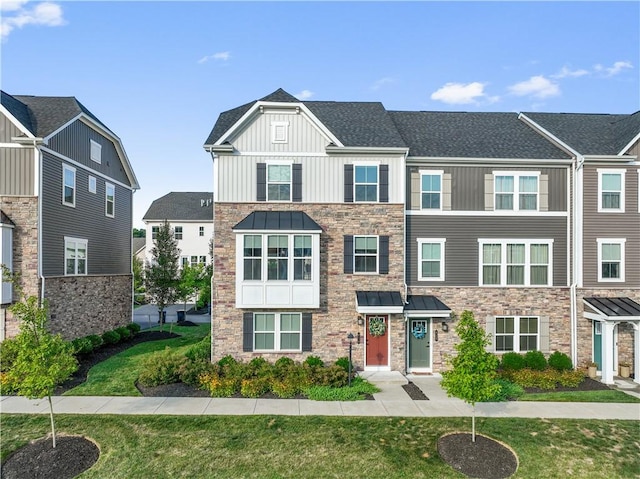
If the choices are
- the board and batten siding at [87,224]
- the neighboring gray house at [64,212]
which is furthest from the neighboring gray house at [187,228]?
the neighboring gray house at [64,212]

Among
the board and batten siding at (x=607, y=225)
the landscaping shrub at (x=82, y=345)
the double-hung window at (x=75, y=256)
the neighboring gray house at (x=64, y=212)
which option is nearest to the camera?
the neighboring gray house at (x=64, y=212)

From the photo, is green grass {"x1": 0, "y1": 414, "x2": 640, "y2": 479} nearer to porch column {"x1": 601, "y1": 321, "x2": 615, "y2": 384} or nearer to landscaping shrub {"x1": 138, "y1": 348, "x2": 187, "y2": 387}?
landscaping shrub {"x1": 138, "y1": 348, "x2": 187, "y2": 387}

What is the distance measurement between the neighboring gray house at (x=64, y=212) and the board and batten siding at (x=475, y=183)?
1569cm

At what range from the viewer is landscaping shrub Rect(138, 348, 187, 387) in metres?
13.2

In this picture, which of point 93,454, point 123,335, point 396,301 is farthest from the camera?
point 123,335

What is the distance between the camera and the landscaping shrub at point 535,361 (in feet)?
48.9

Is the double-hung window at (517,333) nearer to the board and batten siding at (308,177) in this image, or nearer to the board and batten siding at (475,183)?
the board and batten siding at (475,183)

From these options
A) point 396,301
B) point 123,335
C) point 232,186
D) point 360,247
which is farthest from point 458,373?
point 123,335

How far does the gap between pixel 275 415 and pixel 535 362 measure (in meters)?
10.7

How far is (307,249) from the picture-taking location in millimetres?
14867

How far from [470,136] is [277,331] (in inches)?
496

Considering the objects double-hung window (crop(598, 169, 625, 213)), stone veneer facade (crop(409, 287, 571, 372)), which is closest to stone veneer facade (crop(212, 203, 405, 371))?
stone veneer facade (crop(409, 287, 571, 372))

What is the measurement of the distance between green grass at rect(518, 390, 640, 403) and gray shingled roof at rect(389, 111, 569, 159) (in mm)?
9535

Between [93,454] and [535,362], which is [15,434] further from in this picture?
[535,362]
